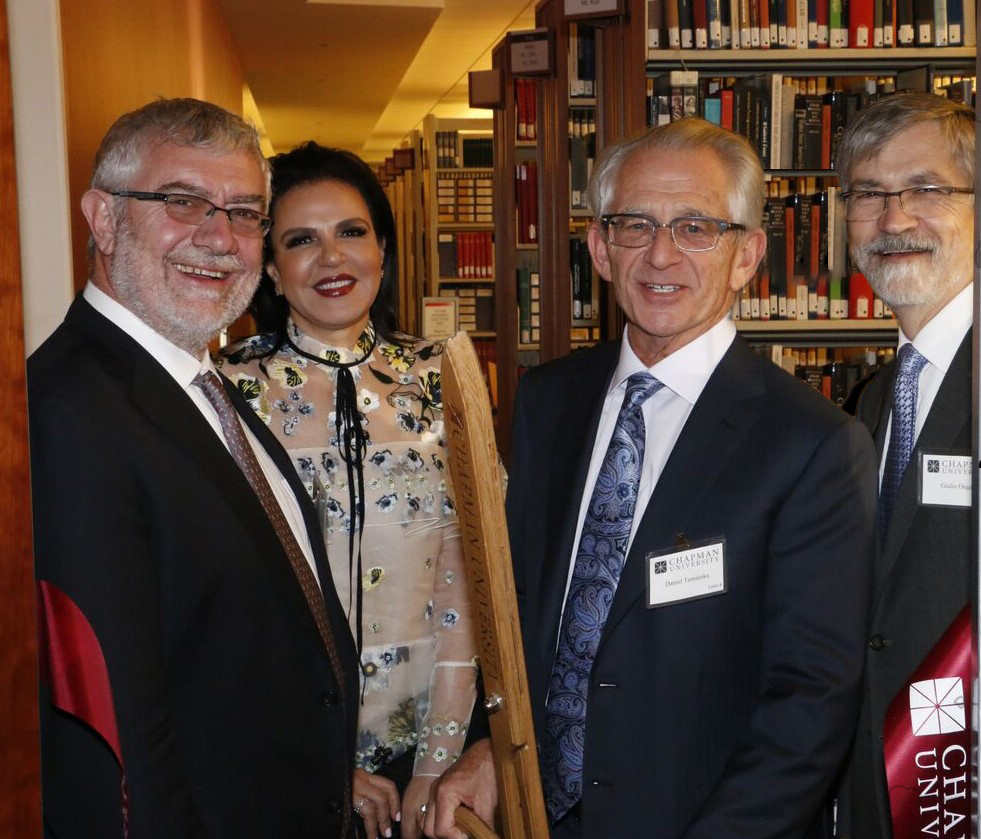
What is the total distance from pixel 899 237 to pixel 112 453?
149 cm

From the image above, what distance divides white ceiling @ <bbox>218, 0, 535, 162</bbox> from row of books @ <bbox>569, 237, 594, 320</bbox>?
3.37 meters

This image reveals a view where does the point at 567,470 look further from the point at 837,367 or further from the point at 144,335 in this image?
the point at 837,367

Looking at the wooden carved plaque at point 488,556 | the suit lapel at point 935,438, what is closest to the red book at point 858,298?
the suit lapel at point 935,438

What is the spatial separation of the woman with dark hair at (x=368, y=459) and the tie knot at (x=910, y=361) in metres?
0.95

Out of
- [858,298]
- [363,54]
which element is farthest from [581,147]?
[363,54]

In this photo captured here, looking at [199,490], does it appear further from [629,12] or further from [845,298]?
[845,298]

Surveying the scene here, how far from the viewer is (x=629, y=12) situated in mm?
3742

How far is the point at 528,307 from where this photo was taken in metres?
6.50

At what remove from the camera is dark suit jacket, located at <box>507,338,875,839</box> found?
1431 millimetres

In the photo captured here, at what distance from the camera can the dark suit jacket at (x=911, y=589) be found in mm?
1680

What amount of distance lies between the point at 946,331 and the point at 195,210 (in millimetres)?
1353

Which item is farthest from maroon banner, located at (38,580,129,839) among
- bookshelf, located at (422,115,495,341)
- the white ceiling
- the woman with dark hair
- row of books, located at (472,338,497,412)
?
bookshelf, located at (422,115,495,341)

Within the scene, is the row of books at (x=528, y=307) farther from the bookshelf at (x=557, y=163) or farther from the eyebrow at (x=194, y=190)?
the eyebrow at (x=194, y=190)

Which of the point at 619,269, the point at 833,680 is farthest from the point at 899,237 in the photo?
the point at 833,680
